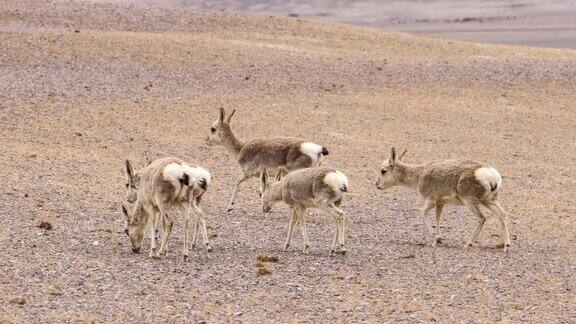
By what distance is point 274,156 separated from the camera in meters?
19.9

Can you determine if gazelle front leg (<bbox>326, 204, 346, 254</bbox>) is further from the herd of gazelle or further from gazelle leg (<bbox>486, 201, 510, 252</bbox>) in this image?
gazelle leg (<bbox>486, 201, 510, 252</bbox>)

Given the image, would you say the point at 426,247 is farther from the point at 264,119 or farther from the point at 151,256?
the point at 264,119

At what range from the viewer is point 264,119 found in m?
28.6

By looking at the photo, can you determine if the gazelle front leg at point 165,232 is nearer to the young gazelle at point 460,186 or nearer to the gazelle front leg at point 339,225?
the gazelle front leg at point 339,225

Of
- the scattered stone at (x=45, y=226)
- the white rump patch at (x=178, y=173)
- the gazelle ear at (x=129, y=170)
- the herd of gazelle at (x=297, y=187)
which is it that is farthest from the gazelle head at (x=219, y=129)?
the white rump patch at (x=178, y=173)

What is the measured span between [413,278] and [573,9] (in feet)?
223

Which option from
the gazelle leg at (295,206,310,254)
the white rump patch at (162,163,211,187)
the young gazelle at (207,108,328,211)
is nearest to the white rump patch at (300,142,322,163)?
the young gazelle at (207,108,328,211)

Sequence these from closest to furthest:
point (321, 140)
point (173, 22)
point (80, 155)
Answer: point (80, 155), point (321, 140), point (173, 22)

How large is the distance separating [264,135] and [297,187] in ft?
34.7

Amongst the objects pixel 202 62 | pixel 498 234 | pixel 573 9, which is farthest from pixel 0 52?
pixel 573 9

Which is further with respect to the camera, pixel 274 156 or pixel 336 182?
pixel 274 156

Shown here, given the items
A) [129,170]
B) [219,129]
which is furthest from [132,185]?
[219,129]

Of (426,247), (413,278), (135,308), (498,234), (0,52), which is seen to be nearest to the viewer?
(135,308)

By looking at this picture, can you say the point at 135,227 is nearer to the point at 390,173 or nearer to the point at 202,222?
the point at 202,222
